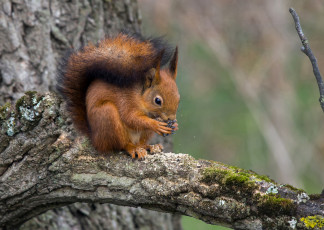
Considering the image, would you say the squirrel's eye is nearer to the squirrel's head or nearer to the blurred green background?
the squirrel's head

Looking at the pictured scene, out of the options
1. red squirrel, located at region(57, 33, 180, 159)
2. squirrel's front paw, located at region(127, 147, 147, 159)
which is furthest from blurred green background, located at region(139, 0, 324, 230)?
squirrel's front paw, located at region(127, 147, 147, 159)

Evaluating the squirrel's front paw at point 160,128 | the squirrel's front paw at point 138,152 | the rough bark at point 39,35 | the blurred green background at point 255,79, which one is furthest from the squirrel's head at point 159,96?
the blurred green background at point 255,79

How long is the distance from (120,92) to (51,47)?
2.88 feet

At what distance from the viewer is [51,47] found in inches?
121

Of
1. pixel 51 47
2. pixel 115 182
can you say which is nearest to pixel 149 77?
pixel 115 182

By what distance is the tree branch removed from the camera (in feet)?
5.91

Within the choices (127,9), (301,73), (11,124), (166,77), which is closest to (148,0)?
(301,73)

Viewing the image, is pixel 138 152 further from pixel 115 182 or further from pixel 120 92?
pixel 120 92

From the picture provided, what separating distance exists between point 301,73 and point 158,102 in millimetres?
3773

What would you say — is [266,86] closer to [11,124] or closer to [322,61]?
[322,61]

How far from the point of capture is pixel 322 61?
5.35 m

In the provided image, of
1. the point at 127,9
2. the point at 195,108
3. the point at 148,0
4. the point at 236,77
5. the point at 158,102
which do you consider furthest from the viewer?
the point at 195,108

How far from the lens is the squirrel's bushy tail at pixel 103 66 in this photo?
231 centimetres

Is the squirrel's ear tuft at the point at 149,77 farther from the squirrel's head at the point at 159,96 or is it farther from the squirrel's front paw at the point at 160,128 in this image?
the squirrel's front paw at the point at 160,128
